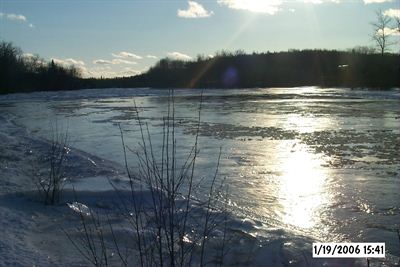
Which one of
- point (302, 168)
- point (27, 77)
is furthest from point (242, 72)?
point (302, 168)

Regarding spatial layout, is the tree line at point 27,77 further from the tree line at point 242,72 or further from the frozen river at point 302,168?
the frozen river at point 302,168

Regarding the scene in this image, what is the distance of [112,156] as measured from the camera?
1173cm

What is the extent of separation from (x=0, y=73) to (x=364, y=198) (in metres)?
76.5

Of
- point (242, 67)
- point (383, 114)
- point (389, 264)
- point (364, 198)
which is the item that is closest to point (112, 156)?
point (364, 198)

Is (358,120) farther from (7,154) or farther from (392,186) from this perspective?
(7,154)

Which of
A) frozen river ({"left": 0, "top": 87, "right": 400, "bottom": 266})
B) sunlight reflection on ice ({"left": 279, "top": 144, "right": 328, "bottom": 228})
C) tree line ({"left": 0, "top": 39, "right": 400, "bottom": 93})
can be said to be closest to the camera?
frozen river ({"left": 0, "top": 87, "right": 400, "bottom": 266})

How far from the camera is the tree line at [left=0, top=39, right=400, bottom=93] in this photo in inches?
2562
